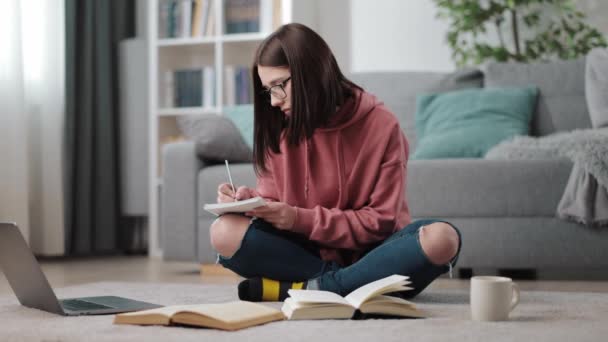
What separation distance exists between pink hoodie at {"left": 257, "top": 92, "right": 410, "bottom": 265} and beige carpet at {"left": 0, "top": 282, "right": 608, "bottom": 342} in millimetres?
207

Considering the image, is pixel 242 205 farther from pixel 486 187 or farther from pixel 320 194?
pixel 486 187

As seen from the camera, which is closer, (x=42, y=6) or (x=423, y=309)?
(x=423, y=309)

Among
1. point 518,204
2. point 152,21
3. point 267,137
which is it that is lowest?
point 518,204

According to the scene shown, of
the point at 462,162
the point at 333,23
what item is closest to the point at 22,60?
the point at 333,23

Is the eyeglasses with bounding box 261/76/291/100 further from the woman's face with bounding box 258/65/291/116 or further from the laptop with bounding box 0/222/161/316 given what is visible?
the laptop with bounding box 0/222/161/316

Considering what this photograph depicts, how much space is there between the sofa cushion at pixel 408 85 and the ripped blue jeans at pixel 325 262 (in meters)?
1.74

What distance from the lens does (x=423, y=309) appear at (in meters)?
1.80

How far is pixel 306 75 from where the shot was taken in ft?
5.96

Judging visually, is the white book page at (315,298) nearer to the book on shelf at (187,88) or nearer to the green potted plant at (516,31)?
the green potted plant at (516,31)

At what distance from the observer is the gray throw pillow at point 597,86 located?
3.21 meters

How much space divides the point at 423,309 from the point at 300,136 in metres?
0.47

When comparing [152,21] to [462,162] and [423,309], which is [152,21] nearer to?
[462,162]

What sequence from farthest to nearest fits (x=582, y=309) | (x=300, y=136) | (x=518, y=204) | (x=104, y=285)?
(x=518, y=204)
(x=104, y=285)
(x=300, y=136)
(x=582, y=309)

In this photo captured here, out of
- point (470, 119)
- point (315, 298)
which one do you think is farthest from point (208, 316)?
point (470, 119)
